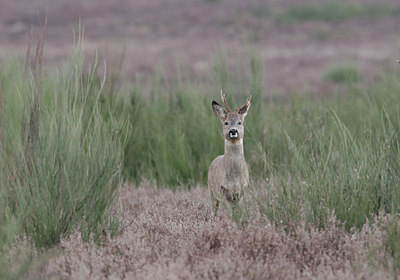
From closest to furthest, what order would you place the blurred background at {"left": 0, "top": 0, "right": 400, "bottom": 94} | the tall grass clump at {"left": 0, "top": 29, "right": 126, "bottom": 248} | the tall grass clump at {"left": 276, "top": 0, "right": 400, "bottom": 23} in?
the tall grass clump at {"left": 0, "top": 29, "right": 126, "bottom": 248} < the blurred background at {"left": 0, "top": 0, "right": 400, "bottom": 94} < the tall grass clump at {"left": 276, "top": 0, "right": 400, "bottom": 23}

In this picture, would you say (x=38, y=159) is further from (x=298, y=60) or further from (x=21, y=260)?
(x=298, y=60)

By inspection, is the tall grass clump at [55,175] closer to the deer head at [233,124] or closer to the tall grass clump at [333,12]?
the deer head at [233,124]

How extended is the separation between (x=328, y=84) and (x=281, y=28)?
13.9 metres

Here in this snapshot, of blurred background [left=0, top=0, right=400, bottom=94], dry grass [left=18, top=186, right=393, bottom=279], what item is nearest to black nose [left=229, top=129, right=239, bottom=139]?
dry grass [left=18, top=186, right=393, bottom=279]

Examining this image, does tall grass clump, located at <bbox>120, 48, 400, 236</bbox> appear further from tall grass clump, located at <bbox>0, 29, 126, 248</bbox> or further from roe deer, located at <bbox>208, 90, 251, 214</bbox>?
tall grass clump, located at <bbox>0, 29, 126, 248</bbox>

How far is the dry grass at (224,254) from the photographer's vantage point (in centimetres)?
434

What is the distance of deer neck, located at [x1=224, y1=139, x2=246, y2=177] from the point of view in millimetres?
5859

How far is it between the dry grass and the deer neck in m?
0.73

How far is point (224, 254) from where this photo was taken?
4449mm

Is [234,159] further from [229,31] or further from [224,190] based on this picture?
[229,31]

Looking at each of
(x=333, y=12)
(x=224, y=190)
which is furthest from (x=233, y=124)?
(x=333, y=12)

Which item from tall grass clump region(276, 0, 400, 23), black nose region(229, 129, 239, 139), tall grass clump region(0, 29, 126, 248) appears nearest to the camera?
tall grass clump region(0, 29, 126, 248)

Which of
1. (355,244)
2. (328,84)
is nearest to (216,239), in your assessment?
(355,244)

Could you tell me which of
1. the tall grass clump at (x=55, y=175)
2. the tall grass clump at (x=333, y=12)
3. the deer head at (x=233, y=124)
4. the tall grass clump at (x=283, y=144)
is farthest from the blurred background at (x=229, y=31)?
the tall grass clump at (x=55, y=175)
